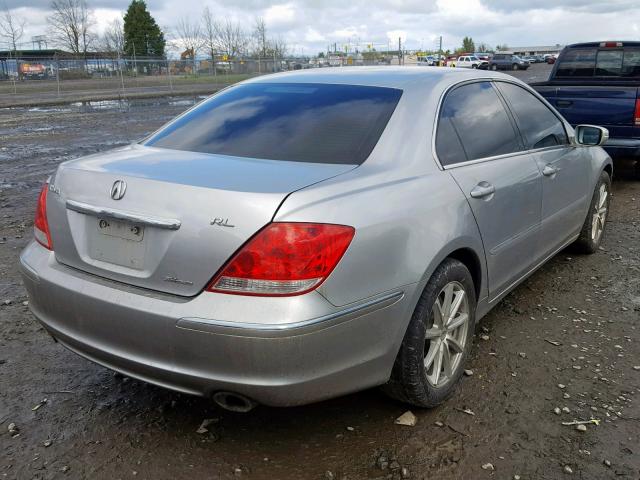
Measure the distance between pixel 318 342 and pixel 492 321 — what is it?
213 centimetres

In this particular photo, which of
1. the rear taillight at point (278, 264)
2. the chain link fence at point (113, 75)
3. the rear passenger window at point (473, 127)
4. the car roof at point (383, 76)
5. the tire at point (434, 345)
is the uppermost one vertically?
the chain link fence at point (113, 75)

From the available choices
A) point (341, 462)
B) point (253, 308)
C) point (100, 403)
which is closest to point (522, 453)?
point (341, 462)

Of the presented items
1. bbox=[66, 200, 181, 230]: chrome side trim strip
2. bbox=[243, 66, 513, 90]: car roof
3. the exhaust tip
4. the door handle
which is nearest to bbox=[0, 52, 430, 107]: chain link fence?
bbox=[243, 66, 513, 90]: car roof

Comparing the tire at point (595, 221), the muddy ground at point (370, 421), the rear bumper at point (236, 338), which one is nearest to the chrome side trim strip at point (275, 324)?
the rear bumper at point (236, 338)

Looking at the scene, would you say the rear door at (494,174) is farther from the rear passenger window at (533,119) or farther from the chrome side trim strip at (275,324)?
the chrome side trim strip at (275,324)

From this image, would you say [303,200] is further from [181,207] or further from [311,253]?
[181,207]

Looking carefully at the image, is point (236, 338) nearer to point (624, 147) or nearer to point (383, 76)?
point (383, 76)

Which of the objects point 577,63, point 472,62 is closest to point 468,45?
point 472,62

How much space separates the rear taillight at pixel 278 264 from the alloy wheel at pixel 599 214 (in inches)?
146

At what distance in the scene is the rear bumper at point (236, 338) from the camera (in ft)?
7.42

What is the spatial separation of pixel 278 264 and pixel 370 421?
1.10 meters

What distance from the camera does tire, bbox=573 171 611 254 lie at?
16.9 ft

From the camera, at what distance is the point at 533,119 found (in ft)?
13.8

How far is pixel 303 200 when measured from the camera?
2352 millimetres
